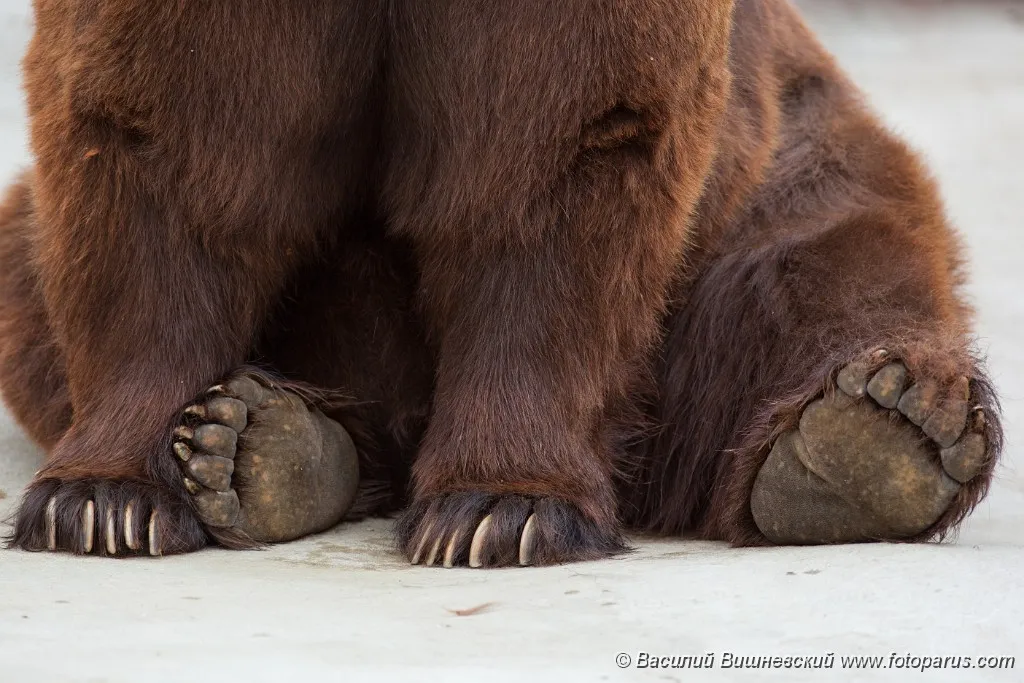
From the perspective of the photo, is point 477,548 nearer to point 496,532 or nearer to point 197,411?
point 496,532

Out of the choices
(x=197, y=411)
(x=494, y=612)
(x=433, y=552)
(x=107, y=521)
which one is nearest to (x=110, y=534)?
(x=107, y=521)

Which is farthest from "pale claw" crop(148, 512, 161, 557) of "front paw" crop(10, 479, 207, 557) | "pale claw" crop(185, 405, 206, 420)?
"pale claw" crop(185, 405, 206, 420)

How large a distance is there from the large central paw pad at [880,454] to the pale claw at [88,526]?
128cm

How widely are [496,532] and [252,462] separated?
18.8 inches

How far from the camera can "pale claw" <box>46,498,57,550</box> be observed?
9.54 ft

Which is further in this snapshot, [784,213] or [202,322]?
[784,213]

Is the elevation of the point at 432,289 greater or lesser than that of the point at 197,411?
greater

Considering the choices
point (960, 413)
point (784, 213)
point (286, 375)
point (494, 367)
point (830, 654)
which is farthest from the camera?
point (784, 213)

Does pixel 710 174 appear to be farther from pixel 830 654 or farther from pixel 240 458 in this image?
pixel 830 654

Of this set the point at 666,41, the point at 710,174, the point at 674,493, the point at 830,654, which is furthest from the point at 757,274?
the point at 830,654

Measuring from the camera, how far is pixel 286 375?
3.42 meters

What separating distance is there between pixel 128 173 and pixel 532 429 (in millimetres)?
Result: 905

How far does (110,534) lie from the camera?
288cm

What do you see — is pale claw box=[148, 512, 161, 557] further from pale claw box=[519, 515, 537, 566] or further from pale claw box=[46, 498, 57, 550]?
pale claw box=[519, 515, 537, 566]
